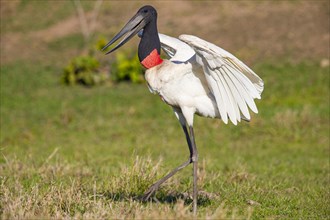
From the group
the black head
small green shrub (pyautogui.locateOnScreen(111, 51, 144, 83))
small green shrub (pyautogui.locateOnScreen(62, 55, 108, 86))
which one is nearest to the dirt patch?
small green shrub (pyautogui.locateOnScreen(111, 51, 144, 83))

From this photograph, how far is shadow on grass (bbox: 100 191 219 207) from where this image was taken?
5.73 m

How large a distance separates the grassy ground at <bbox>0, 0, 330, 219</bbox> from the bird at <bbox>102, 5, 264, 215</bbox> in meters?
0.61

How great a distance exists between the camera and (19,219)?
4613mm

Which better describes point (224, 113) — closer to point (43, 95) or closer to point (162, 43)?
point (162, 43)

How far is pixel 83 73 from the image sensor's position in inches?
578

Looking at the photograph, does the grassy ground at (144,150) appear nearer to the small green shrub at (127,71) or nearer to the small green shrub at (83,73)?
the small green shrub at (83,73)

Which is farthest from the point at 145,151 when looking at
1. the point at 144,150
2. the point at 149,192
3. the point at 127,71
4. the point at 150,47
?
the point at 127,71

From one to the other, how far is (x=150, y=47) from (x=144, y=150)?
4.33 metres

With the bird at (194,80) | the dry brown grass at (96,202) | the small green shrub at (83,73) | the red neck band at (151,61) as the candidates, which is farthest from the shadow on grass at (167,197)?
the small green shrub at (83,73)

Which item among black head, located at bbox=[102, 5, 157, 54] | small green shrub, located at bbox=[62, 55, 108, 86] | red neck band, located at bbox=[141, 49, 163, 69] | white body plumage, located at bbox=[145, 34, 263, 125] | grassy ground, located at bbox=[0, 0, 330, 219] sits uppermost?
black head, located at bbox=[102, 5, 157, 54]

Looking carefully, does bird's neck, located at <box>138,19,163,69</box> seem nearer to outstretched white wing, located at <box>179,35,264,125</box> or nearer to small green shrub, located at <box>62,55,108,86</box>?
outstretched white wing, located at <box>179,35,264,125</box>

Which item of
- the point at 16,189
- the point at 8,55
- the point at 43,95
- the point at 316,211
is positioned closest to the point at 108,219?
the point at 16,189

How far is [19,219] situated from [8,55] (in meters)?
13.3

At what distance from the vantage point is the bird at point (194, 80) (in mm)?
5395
